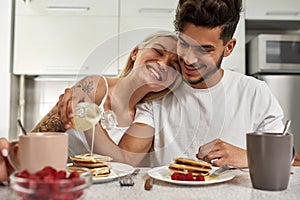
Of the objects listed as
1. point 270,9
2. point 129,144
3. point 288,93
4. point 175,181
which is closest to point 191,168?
point 175,181

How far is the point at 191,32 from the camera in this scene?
3.84ft

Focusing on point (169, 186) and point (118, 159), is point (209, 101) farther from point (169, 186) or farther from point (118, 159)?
point (169, 186)

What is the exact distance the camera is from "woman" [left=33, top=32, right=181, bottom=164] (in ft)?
4.05

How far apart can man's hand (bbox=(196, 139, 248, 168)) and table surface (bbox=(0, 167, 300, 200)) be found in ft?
0.49

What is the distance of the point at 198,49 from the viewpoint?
1.17 meters

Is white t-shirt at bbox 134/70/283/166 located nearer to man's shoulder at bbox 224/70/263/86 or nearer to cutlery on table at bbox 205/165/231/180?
man's shoulder at bbox 224/70/263/86

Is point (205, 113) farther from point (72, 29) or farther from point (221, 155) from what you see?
point (72, 29)

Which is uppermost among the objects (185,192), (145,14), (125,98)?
(145,14)

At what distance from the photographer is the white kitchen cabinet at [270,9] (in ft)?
8.24

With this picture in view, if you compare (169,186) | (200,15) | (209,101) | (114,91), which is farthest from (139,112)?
(169,186)

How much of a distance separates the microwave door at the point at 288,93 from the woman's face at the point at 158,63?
4.30 feet

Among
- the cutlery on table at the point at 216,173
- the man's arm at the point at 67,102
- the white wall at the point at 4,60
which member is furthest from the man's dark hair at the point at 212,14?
the white wall at the point at 4,60

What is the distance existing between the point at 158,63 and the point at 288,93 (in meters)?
1.48

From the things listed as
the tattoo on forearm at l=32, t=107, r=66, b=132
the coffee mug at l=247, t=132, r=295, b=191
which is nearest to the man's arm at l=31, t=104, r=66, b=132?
the tattoo on forearm at l=32, t=107, r=66, b=132
